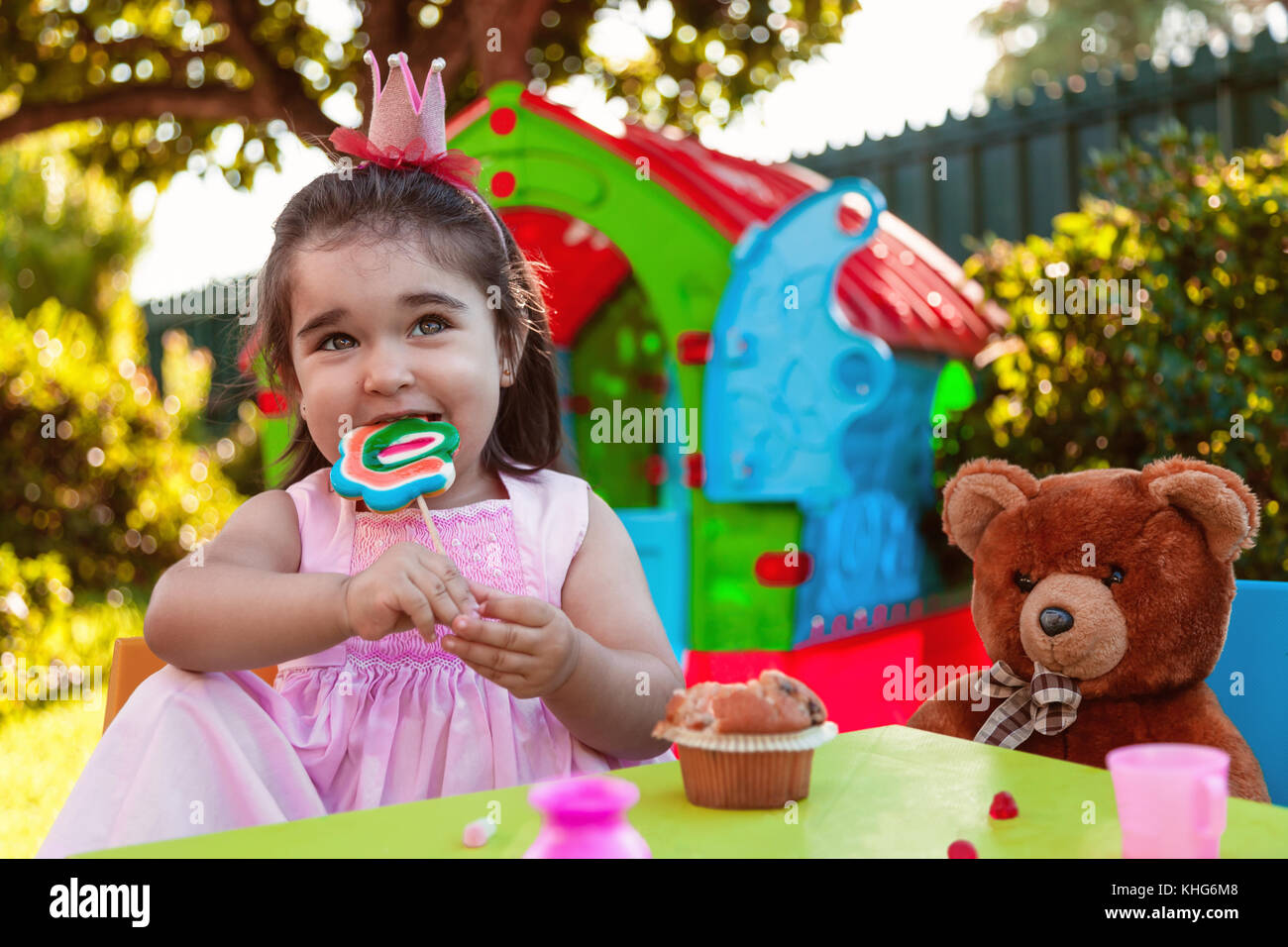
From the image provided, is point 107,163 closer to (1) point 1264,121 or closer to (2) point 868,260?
(2) point 868,260

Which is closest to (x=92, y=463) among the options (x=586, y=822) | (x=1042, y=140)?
(x=1042, y=140)

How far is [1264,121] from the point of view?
19.7ft

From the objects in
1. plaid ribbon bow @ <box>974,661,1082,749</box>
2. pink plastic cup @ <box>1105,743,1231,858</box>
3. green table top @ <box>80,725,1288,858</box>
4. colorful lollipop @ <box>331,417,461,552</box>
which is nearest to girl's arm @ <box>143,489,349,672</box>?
colorful lollipop @ <box>331,417,461,552</box>

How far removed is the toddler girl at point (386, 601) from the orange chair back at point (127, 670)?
13.4 inches

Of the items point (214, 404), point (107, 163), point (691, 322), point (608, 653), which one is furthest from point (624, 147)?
point (107, 163)

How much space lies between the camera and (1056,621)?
6.29ft

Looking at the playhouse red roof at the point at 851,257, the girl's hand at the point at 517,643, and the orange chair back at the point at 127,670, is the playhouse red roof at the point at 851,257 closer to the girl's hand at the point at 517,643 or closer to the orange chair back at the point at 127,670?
the orange chair back at the point at 127,670

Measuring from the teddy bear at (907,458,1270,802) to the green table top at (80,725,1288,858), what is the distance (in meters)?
0.70

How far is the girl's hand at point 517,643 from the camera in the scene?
1.41 m

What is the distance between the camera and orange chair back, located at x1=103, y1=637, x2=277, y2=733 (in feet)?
6.54

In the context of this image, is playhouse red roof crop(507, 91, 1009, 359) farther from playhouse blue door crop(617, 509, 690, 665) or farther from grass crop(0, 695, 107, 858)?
grass crop(0, 695, 107, 858)

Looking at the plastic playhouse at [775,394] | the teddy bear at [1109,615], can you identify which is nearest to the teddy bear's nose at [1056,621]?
the teddy bear at [1109,615]

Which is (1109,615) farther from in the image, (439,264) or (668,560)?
(668,560)
